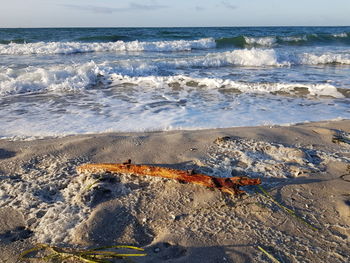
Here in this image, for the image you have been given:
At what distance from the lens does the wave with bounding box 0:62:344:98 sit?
6.56 metres

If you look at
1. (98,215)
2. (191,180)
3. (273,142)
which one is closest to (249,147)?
(273,142)

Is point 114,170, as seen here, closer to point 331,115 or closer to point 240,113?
point 240,113

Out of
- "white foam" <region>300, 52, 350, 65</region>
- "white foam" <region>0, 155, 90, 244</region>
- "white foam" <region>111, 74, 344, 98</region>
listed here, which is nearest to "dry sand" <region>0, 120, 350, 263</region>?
"white foam" <region>0, 155, 90, 244</region>

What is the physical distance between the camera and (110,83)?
745cm

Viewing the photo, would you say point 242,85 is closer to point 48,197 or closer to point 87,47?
point 48,197

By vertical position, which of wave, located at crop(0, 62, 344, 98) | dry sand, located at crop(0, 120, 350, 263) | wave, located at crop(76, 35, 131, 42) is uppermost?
wave, located at crop(76, 35, 131, 42)

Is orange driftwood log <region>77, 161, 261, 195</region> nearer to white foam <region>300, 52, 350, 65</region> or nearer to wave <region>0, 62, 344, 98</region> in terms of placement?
wave <region>0, 62, 344, 98</region>

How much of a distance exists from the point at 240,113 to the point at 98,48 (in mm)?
13391

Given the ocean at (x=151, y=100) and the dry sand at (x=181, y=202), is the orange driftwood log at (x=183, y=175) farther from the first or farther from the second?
the ocean at (x=151, y=100)

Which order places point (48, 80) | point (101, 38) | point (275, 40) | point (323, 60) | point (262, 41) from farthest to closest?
point (275, 40)
point (262, 41)
point (101, 38)
point (323, 60)
point (48, 80)

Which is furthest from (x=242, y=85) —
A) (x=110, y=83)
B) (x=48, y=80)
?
(x=48, y=80)

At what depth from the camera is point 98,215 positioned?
2113mm

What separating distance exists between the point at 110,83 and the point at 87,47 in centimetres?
1005

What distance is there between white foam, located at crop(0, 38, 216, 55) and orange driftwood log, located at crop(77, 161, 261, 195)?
544 inches
